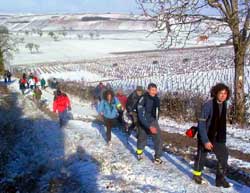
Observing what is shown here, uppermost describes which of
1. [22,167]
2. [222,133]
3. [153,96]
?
[153,96]

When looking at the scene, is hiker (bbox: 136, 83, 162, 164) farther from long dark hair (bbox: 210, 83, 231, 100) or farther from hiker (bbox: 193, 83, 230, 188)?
long dark hair (bbox: 210, 83, 231, 100)

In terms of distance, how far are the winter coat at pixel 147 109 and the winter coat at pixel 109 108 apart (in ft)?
8.25

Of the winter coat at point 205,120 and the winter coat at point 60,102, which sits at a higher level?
the winter coat at point 205,120

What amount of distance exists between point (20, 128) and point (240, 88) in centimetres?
951

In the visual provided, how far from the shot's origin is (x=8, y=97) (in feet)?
92.5

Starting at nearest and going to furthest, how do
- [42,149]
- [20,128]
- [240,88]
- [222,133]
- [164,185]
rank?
[222,133], [164,185], [42,149], [240,88], [20,128]

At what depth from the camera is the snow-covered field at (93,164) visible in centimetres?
812

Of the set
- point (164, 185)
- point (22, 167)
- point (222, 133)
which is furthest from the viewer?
point (22, 167)

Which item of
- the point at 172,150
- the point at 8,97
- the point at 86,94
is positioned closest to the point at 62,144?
the point at 172,150

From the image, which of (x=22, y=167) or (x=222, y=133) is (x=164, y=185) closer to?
(x=222, y=133)

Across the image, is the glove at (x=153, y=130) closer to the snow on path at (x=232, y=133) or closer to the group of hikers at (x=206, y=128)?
the group of hikers at (x=206, y=128)

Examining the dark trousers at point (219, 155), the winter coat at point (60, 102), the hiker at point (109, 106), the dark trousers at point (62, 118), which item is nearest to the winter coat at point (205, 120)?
the dark trousers at point (219, 155)

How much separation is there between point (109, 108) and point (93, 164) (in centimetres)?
167

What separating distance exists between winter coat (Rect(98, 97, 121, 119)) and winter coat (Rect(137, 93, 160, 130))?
2515mm
